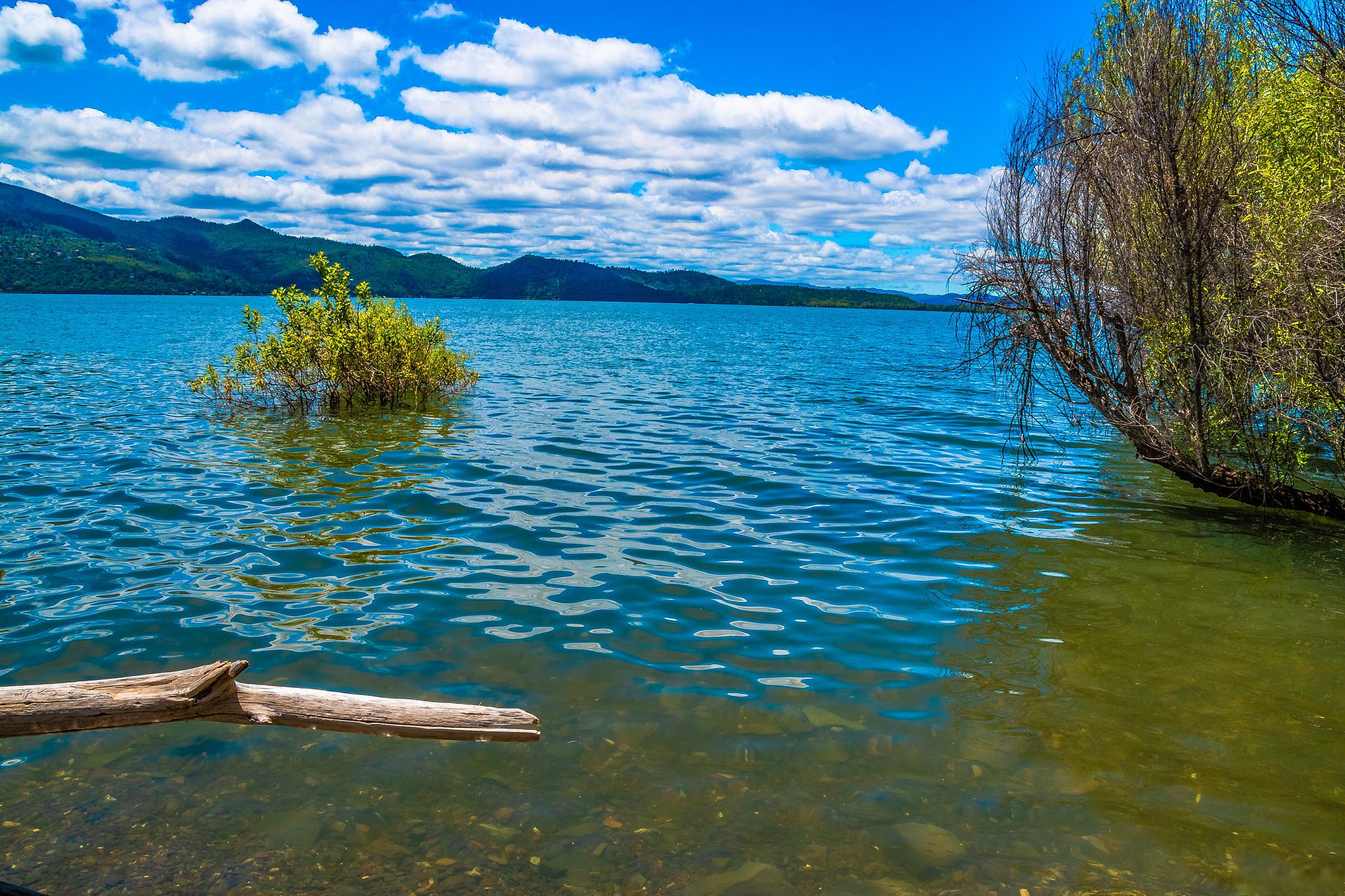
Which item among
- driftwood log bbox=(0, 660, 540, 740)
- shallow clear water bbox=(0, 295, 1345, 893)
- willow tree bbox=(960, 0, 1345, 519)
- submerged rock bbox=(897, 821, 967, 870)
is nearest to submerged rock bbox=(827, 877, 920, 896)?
shallow clear water bbox=(0, 295, 1345, 893)

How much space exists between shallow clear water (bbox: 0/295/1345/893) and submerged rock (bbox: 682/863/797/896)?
0.03m

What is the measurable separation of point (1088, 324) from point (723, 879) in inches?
529

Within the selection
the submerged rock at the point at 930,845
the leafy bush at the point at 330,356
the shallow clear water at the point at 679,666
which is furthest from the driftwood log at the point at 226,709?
the leafy bush at the point at 330,356

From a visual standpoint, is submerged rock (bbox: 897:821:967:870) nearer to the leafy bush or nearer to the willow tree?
the willow tree

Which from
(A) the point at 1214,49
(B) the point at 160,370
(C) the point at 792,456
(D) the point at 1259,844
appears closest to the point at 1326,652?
(D) the point at 1259,844

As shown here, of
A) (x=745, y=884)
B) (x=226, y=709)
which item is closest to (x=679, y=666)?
(x=745, y=884)

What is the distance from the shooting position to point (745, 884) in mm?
5625

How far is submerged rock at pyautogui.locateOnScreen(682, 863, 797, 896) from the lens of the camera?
18.2 feet

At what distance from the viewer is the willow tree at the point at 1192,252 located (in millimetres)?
12273

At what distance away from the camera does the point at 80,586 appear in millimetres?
10609

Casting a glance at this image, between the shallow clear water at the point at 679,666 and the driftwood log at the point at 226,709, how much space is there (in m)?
1.51

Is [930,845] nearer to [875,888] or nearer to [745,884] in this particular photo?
[875,888]

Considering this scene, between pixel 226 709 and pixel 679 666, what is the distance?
515 cm

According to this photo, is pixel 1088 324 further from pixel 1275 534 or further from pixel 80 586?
pixel 80 586
